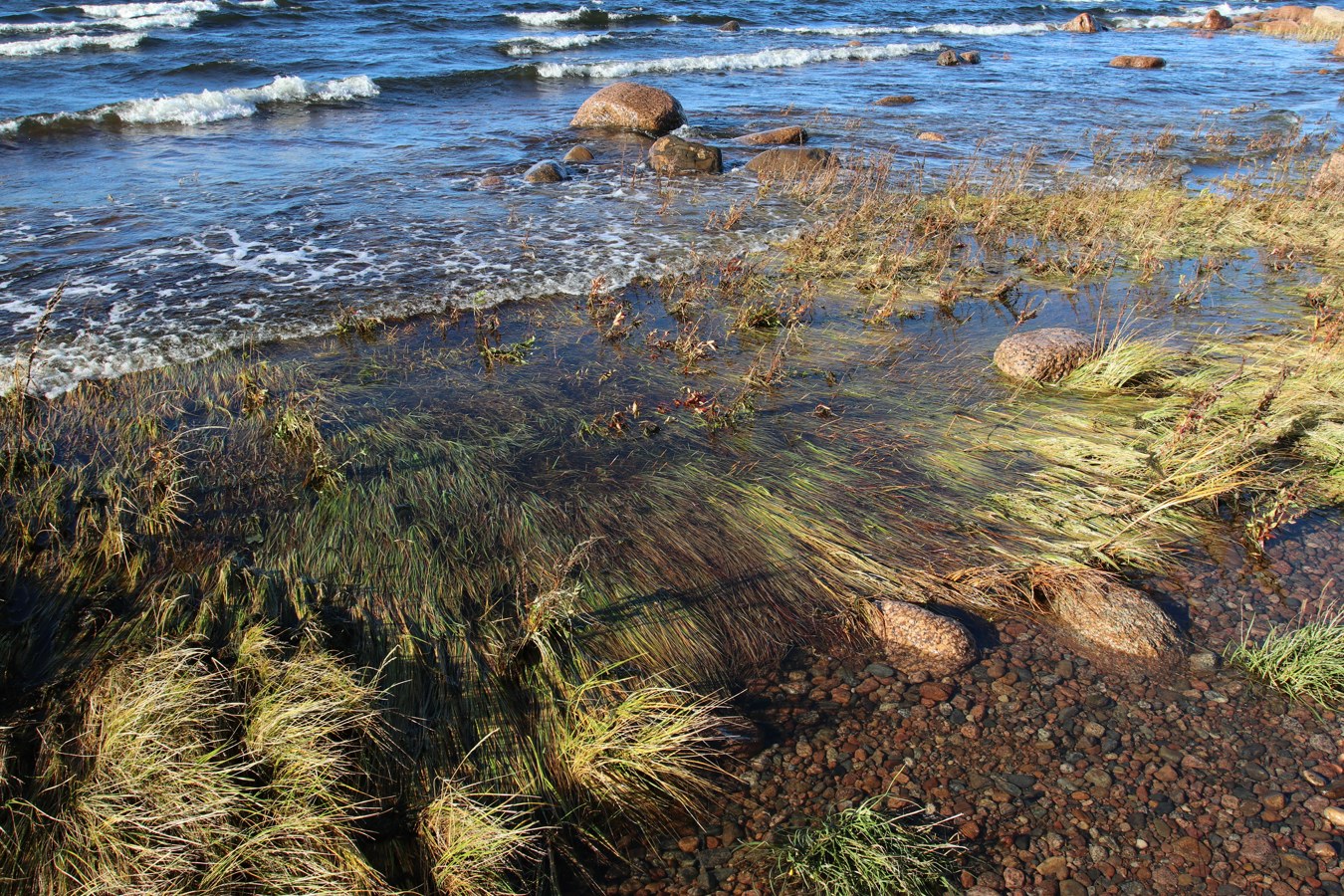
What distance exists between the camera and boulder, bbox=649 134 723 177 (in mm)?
12930

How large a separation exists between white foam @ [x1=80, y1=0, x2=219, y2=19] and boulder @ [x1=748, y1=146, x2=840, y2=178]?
70.7 feet

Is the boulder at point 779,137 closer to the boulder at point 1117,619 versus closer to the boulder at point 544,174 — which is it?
the boulder at point 544,174

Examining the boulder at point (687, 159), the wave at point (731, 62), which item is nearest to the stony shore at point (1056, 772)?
the boulder at point (687, 159)

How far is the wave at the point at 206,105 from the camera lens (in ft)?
45.8

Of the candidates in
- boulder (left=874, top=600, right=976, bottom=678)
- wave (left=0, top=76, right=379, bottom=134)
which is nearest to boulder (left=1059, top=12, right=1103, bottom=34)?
wave (left=0, top=76, right=379, bottom=134)

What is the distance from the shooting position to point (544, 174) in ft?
39.6

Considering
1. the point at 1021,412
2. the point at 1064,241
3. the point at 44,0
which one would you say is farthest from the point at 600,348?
the point at 44,0

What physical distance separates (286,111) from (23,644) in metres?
15.5

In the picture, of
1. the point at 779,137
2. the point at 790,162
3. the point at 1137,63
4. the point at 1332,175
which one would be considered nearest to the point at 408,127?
the point at 779,137

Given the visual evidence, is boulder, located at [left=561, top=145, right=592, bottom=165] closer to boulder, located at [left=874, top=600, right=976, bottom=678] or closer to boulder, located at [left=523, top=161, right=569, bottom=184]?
boulder, located at [left=523, top=161, right=569, bottom=184]

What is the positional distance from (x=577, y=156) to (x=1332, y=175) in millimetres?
11128

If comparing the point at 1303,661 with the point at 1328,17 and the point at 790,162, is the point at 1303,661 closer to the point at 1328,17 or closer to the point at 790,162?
the point at 790,162

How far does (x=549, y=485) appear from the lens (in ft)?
16.4

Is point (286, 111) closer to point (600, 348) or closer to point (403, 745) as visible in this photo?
point (600, 348)
